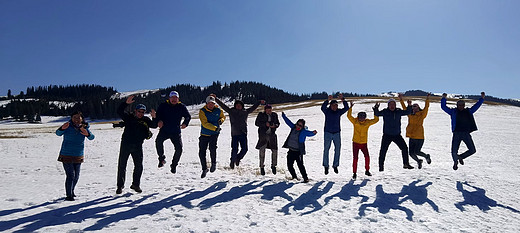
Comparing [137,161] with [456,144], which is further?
[456,144]

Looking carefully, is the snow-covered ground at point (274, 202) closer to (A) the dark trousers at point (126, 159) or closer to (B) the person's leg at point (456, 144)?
(A) the dark trousers at point (126, 159)

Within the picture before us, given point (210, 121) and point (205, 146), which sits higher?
point (210, 121)

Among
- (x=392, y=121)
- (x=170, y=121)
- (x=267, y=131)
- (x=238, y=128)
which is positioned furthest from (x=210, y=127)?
(x=392, y=121)

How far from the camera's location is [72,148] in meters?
7.88

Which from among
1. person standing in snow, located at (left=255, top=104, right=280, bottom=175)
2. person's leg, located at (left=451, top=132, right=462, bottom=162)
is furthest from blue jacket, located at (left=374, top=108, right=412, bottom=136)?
person standing in snow, located at (left=255, top=104, right=280, bottom=175)

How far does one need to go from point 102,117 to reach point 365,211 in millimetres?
132416

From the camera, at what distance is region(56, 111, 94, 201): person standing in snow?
781cm

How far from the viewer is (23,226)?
229 inches

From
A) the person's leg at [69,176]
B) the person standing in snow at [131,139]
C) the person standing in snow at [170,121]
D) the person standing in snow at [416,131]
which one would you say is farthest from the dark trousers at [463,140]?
the person's leg at [69,176]

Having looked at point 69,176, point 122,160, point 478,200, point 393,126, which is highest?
point 393,126

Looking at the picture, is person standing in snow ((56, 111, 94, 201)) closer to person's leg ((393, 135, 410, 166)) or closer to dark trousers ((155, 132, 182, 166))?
dark trousers ((155, 132, 182, 166))

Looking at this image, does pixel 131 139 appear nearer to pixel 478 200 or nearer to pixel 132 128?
pixel 132 128

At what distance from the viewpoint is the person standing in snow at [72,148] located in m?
7.81

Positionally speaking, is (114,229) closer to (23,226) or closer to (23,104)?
(23,226)
